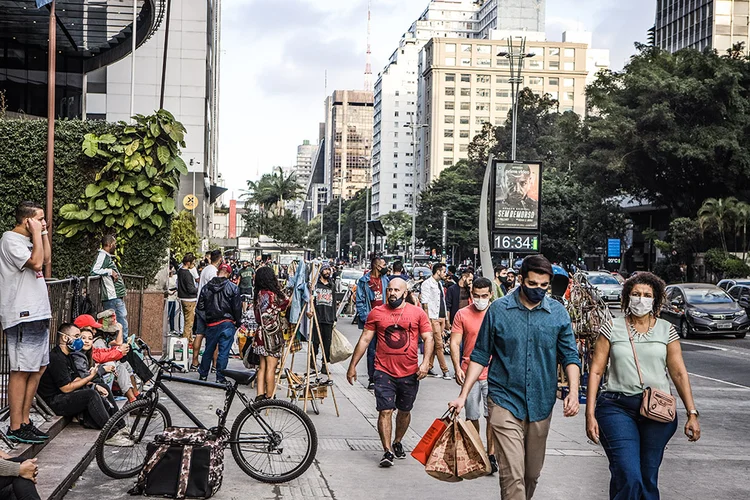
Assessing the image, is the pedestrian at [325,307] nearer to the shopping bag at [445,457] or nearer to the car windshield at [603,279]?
the shopping bag at [445,457]

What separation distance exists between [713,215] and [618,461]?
41.1 metres

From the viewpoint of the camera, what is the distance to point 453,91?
14688 centimetres

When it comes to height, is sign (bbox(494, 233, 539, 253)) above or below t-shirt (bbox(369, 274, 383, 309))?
above

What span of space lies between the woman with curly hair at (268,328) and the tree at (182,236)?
20.2 metres

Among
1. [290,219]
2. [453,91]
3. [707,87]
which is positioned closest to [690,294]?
[707,87]

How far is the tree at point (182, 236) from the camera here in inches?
1238

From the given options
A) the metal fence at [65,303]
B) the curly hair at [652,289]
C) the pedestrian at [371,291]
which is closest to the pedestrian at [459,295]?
the pedestrian at [371,291]

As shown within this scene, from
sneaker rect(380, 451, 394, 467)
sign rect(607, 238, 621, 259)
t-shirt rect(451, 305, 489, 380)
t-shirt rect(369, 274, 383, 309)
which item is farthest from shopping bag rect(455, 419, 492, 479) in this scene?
sign rect(607, 238, 621, 259)

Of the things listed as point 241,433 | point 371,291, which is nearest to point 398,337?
point 241,433

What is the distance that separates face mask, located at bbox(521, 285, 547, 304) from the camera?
588 centimetres

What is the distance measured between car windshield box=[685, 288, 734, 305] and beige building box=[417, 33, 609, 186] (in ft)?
383

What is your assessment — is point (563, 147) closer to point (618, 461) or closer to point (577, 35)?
point (618, 461)

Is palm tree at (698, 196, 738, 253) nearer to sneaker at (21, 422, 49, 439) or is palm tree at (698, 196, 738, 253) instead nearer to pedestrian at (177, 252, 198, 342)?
pedestrian at (177, 252, 198, 342)

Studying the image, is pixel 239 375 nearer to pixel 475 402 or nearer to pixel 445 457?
pixel 475 402
